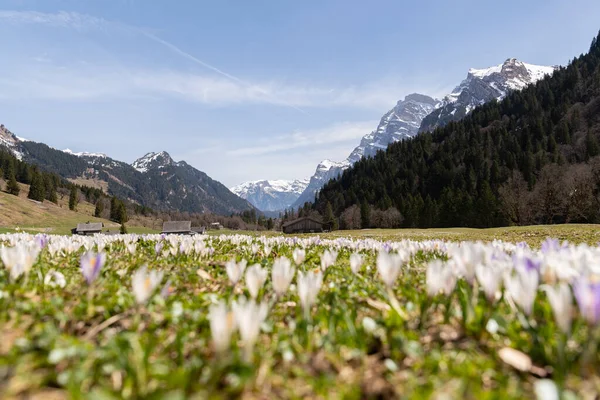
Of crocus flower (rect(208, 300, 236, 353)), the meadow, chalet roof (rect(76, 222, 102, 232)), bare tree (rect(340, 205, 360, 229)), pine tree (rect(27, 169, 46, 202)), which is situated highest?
pine tree (rect(27, 169, 46, 202))

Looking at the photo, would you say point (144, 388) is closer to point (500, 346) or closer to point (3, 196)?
point (500, 346)

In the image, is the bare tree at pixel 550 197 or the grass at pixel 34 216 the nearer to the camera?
the bare tree at pixel 550 197

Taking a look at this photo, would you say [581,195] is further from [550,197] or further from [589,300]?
[589,300]

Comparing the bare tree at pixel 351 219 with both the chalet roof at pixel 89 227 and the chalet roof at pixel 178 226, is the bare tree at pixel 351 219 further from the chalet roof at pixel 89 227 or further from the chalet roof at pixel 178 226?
the chalet roof at pixel 89 227

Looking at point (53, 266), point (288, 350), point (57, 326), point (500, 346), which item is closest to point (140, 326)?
point (57, 326)

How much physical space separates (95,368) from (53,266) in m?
3.67

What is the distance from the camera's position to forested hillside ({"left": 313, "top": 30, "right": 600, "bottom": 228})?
77756 millimetres

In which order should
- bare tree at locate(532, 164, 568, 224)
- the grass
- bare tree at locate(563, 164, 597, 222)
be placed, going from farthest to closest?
1. the grass
2. bare tree at locate(532, 164, 568, 224)
3. bare tree at locate(563, 164, 597, 222)

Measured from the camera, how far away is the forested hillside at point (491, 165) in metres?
77.8

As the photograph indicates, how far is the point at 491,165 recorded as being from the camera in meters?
115

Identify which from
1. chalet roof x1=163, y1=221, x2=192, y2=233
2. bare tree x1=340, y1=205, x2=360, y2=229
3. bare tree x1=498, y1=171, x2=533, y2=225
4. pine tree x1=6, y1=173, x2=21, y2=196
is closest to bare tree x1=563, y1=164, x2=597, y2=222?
bare tree x1=498, y1=171, x2=533, y2=225

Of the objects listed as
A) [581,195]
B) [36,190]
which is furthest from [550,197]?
[36,190]

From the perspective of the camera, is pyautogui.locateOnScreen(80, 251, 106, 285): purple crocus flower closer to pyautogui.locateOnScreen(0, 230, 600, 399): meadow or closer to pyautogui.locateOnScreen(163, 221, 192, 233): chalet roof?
pyautogui.locateOnScreen(0, 230, 600, 399): meadow

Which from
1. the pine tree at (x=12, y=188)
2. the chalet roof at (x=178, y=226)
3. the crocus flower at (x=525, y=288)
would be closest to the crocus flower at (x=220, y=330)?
the crocus flower at (x=525, y=288)
